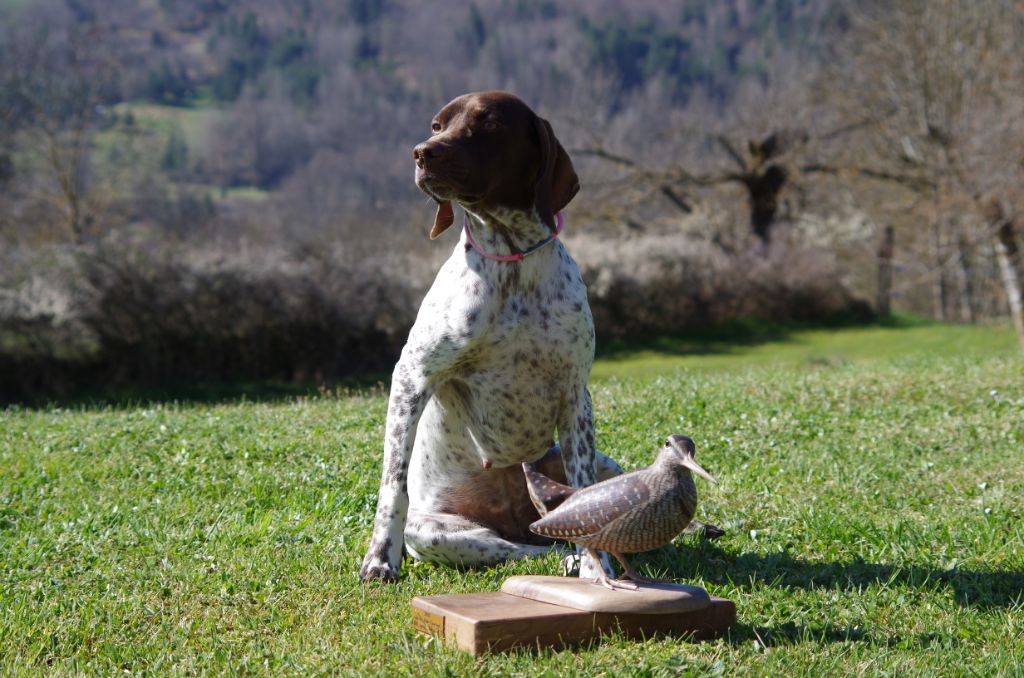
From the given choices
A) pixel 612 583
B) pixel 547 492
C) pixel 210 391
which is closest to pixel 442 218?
pixel 547 492

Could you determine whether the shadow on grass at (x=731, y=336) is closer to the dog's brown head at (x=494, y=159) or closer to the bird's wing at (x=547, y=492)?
the dog's brown head at (x=494, y=159)

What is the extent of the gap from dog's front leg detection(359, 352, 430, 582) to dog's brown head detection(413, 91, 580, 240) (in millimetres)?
804

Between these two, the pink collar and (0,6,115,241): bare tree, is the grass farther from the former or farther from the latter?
(0,6,115,241): bare tree

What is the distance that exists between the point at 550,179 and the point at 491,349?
2.46 ft

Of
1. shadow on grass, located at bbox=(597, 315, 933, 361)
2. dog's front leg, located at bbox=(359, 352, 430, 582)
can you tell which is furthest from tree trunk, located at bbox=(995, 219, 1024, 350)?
dog's front leg, located at bbox=(359, 352, 430, 582)

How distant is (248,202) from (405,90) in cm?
3010

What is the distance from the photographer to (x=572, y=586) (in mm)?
3531

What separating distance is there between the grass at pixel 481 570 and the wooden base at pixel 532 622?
6 centimetres

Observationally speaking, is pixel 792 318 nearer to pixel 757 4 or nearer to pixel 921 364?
pixel 921 364

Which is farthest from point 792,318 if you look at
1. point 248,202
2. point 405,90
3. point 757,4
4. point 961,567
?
point 757,4

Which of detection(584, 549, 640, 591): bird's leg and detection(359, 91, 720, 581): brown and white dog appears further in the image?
detection(359, 91, 720, 581): brown and white dog

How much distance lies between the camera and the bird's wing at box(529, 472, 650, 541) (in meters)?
3.32

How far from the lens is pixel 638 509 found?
3295mm

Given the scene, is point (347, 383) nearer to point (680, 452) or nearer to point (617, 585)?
point (617, 585)
